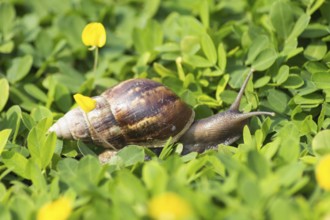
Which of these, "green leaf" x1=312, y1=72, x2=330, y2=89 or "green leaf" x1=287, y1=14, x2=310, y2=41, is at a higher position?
"green leaf" x1=287, y1=14, x2=310, y2=41

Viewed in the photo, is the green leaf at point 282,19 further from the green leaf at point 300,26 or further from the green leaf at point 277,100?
the green leaf at point 277,100

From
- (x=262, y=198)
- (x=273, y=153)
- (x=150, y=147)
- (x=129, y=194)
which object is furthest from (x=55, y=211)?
(x=150, y=147)

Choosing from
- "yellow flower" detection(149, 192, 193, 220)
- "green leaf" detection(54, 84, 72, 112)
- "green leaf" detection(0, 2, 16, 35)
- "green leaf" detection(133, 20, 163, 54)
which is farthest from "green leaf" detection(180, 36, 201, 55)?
"yellow flower" detection(149, 192, 193, 220)

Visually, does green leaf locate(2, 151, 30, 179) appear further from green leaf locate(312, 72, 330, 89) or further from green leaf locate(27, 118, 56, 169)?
green leaf locate(312, 72, 330, 89)

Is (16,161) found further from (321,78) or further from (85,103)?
(321,78)

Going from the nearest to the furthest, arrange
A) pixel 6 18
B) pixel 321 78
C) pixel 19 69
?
pixel 321 78 < pixel 19 69 < pixel 6 18

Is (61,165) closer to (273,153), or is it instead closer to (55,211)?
(55,211)

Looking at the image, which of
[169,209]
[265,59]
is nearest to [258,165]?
[169,209]
